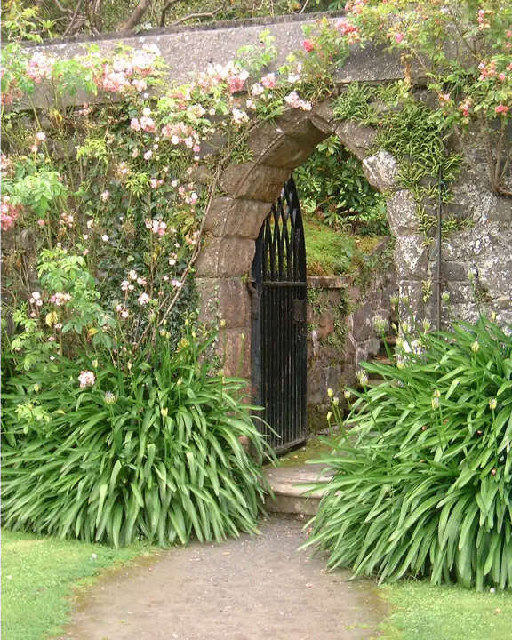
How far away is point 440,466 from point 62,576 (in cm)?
199

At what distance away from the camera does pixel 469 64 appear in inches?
226

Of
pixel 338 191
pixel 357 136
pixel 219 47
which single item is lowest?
pixel 357 136

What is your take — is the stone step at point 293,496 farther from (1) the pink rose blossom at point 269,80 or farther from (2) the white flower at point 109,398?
(1) the pink rose blossom at point 269,80

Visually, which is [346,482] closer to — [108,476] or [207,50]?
[108,476]

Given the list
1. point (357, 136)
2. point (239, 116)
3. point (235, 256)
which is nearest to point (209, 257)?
point (235, 256)

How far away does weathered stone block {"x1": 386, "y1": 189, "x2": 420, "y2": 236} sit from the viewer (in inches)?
235

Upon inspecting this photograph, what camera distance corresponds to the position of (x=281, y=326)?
7.61 m

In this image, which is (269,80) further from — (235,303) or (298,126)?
(235,303)

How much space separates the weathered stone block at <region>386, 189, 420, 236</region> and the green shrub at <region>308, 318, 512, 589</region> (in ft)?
2.47

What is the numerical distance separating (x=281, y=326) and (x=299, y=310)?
13.3 inches

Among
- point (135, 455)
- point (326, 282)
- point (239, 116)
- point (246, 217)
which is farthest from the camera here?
point (326, 282)

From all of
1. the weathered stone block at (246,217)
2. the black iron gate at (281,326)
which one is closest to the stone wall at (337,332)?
the black iron gate at (281,326)

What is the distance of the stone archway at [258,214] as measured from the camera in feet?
19.7

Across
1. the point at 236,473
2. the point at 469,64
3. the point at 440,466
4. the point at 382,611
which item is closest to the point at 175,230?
the point at 236,473
